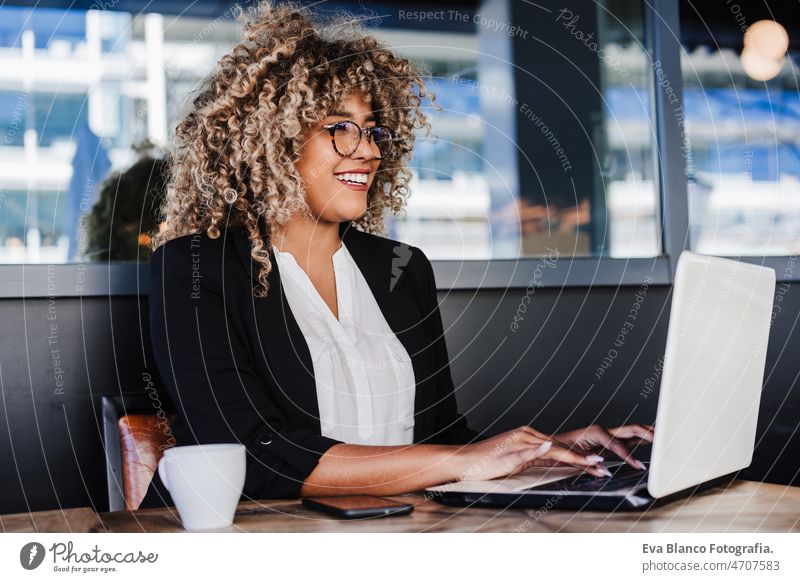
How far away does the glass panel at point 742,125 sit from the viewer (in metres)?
2.51

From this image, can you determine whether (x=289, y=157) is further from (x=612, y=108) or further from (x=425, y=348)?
(x=612, y=108)

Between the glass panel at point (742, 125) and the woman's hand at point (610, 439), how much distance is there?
1.50 meters


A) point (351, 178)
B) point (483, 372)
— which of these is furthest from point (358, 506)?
point (483, 372)

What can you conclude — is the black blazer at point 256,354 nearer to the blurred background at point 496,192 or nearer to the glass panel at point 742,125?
the blurred background at point 496,192

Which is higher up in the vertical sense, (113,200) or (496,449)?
(113,200)

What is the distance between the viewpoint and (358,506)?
0.72 metres

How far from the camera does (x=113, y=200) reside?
2.66 m

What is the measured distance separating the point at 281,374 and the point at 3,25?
238cm

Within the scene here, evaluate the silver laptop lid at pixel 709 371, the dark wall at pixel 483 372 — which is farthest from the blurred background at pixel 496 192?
the silver laptop lid at pixel 709 371

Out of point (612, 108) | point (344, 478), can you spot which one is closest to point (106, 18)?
point (612, 108)

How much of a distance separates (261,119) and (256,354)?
1.16ft

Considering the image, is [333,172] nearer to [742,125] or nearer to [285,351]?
[285,351]

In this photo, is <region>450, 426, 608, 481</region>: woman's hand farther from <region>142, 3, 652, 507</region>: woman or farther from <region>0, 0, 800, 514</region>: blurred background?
<region>0, 0, 800, 514</region>: blurred background

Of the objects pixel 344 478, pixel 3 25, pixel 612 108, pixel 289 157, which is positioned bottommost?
pixel 344 478
